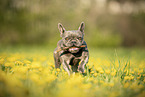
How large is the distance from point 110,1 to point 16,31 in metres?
11.7

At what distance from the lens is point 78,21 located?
17328 millimetres

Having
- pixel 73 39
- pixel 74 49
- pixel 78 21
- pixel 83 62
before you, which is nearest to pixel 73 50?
pixel 74 49

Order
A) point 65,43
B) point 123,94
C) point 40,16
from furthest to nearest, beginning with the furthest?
point 40,16, point 65,43, point 123,94

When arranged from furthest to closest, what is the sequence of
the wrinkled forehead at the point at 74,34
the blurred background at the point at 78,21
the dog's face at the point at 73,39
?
1. the blurred background at the point at 78,21
2. the wrinkled forehead at the point at 74,34
3. the dog's face at the point at 73,39

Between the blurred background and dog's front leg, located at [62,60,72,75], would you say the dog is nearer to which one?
dog's front leg, located at [62,60,72,75]

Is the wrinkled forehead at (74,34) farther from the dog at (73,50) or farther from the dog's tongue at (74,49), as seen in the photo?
the dog's tongue at (74,49)

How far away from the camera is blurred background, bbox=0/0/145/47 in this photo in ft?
54.5

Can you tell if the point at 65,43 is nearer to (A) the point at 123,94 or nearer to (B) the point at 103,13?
(A) the point at 123,94

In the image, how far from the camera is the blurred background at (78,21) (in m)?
Answer: 16.6

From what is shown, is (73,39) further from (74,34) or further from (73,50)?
(73,50)

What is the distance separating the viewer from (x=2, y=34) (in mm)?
15852

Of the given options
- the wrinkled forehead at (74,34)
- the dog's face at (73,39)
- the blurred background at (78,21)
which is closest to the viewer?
the dog's face at (73,39)

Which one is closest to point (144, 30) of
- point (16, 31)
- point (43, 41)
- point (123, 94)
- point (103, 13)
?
point (103, 13)

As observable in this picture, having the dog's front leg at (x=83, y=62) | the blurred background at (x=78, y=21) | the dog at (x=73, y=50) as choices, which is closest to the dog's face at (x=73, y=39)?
the dog at (x=73, y=50)
